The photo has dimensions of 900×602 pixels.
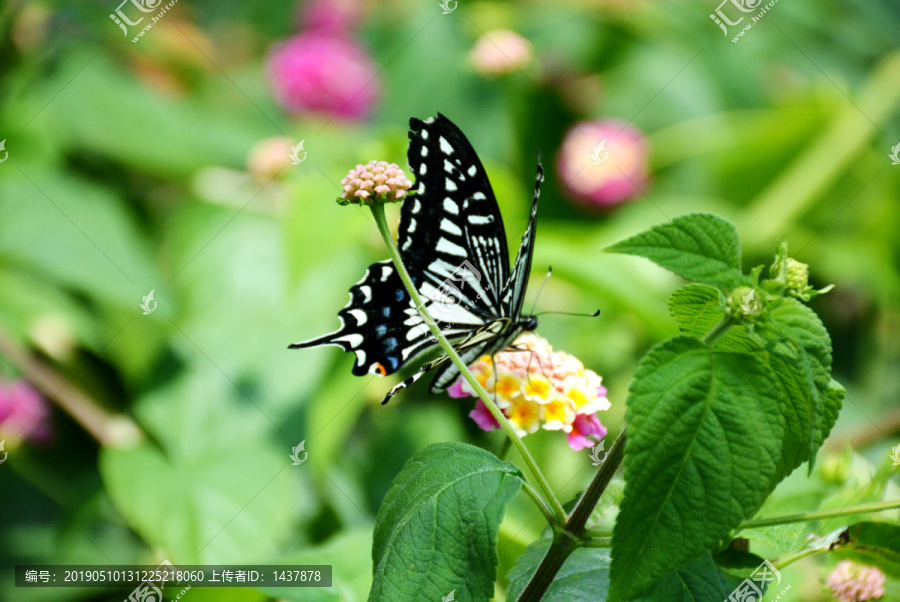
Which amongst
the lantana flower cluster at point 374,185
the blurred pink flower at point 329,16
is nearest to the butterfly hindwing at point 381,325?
the lantana flower cluster at point 374,185

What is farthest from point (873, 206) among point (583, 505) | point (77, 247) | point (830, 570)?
point (77, 247)

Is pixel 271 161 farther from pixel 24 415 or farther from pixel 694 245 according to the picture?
pixel 694 245

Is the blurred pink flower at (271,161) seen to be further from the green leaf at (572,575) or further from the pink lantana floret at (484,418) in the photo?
the green leaf at (572,575)

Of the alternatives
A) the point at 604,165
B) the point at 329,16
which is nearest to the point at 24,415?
the point at 604,165

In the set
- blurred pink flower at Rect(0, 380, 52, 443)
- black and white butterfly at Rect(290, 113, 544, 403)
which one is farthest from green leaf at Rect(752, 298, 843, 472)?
blurred pink flower at Rect(0, 380, 52, 443)

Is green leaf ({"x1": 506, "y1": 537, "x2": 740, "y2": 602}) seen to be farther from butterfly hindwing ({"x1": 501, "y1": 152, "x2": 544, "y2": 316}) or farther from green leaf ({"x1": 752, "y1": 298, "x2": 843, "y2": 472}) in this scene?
butterfly hindwing ({"x1": 501, "y1": 152, "x2": 544, "y2": 316})

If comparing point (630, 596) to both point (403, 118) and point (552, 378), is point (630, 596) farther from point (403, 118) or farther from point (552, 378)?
point (403, 118)
